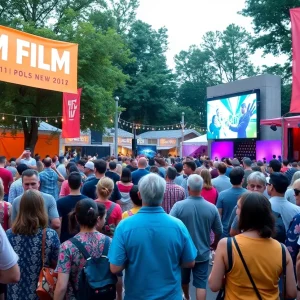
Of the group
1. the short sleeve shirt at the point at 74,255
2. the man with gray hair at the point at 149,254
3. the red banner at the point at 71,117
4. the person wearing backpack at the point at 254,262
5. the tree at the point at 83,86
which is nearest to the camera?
the person wearing backpack at the point at 254,262

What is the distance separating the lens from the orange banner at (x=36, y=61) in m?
7.21

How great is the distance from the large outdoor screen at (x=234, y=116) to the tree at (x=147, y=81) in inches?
884

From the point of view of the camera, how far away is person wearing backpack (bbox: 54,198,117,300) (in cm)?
281

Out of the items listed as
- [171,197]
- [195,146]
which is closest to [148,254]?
[171,197]

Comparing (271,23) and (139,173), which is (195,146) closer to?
(271,23)

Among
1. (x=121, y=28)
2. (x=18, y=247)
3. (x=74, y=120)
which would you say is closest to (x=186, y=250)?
(x=18, y=247)

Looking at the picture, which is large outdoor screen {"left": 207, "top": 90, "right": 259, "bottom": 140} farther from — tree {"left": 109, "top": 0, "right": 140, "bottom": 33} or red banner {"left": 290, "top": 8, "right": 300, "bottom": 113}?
tree {"left": 109, "top": 0, "right": 140, "bottom": 33}

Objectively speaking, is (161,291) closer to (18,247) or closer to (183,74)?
(18,247)

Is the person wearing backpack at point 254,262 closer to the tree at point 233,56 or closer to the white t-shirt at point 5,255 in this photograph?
the white t-shirt at point 5,255

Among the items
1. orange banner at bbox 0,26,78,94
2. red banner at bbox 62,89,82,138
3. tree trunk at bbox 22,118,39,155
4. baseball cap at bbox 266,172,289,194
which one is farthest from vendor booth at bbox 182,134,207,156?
baseball cap at bbox 266,172,289,194

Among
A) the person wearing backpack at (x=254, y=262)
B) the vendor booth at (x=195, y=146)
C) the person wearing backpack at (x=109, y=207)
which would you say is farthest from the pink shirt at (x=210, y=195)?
the vendor booth at (x=195, y=146)

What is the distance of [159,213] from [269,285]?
0.87m

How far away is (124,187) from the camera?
639 cm

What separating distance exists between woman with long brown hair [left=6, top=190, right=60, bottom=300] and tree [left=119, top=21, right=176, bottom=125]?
4451cm
